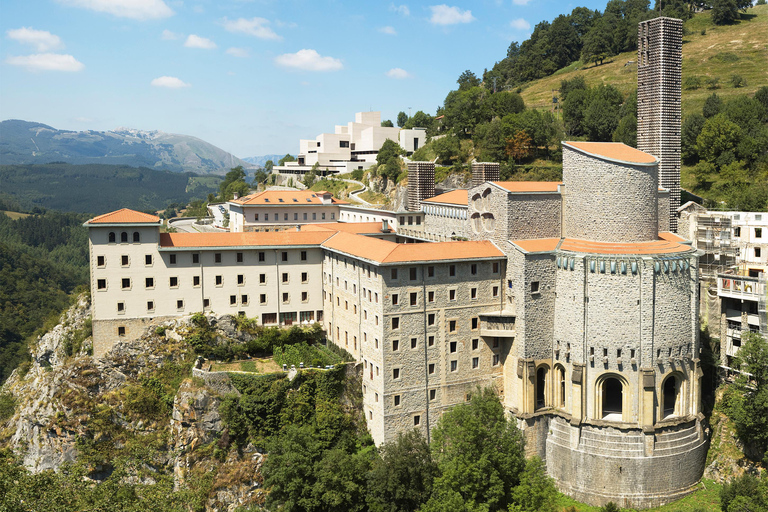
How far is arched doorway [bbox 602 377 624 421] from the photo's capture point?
5534 cm

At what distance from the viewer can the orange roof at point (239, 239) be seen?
65625 millimetres

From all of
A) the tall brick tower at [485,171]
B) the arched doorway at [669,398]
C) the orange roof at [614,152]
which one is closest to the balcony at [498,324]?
the arched doorway at [669,398]

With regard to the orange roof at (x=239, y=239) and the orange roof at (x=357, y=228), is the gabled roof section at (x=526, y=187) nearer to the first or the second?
the orange roof at (x=239, y=239)

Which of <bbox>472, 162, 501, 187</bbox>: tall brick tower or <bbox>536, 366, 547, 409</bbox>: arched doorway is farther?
<bbox>472, 162, 501, 187</bbox>: tall brick tower

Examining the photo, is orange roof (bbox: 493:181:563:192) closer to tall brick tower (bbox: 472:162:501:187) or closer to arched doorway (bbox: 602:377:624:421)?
tall brick tower (bbox: 472:162:501:187)

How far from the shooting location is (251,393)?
5688cm

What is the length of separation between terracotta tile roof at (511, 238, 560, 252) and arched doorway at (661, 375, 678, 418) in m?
15.8

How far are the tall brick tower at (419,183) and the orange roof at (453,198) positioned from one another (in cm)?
225

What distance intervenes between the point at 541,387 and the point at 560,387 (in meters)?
3.37

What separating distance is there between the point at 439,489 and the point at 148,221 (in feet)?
128

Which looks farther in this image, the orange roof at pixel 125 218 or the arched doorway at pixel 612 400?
the orange roof at pixel 125 218

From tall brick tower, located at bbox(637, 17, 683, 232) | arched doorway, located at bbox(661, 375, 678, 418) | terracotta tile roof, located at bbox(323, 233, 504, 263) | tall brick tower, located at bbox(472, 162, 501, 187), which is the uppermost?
tall brick tower, located at bbox(637, 17, 683, 232)

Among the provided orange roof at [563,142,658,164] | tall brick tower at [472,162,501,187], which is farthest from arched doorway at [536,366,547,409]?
tall brick tower at [472,162,501,187]

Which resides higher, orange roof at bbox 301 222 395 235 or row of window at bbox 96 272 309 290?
orange roof at bbox 301 222 395 235
